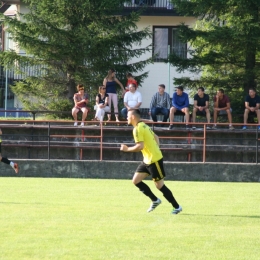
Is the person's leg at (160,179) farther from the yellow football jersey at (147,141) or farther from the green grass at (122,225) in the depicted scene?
the green grass at (122,225)

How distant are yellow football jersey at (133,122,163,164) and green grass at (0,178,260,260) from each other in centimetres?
98

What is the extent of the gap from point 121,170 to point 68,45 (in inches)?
260

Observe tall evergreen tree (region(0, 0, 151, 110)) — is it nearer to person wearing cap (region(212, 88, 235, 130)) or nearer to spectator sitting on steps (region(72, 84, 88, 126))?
spectator sitting on steps (region(72, 84, 88, 126))

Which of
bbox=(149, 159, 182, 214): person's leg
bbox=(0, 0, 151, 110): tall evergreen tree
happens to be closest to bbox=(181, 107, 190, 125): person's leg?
bbox=(0, 0, 151, 110): tall evergreen tree

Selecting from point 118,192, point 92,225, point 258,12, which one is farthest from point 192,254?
point 258,12

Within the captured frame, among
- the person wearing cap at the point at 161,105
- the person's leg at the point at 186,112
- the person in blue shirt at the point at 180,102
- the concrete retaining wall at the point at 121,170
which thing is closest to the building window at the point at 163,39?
the person wearing cap at the point at 161,105

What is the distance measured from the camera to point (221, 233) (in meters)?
11.4

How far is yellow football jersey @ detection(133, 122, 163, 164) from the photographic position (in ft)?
44.4

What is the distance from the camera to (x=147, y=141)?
13688 mm

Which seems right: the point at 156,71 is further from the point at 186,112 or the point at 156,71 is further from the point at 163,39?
the point at 186,112

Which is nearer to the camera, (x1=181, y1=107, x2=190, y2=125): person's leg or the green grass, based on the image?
the green grass

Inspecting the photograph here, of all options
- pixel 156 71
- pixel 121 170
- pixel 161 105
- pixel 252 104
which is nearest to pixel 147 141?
pixel 121 170

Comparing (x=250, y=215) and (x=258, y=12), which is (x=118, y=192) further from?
(x=258, y=12)

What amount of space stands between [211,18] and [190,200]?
14.1 m
